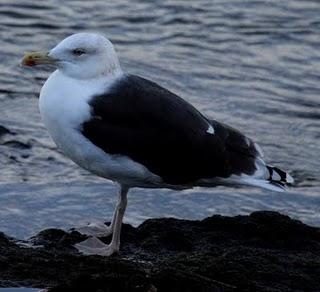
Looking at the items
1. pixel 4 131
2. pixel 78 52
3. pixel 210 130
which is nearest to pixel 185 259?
pixel 210 130

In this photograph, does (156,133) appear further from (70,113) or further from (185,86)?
(185,86)

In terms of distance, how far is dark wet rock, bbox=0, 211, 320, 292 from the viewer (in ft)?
19.3

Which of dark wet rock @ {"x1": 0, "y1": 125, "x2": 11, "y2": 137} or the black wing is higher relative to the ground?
the black wing

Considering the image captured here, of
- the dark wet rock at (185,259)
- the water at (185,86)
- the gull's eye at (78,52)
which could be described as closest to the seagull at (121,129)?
the gull's eye at (78,52)

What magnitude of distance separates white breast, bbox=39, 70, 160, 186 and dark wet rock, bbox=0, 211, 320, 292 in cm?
40

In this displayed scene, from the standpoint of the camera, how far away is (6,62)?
1150cm

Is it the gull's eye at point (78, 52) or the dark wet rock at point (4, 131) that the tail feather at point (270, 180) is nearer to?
the gull's eye at point (78, 52)

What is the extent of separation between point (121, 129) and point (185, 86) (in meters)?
4.43

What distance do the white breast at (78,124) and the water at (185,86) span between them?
999mm

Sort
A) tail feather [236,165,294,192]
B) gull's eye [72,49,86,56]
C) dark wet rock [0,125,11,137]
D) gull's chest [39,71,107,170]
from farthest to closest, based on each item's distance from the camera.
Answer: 1. dark wet rock [0,125,11,137]
2. tail feather [236,165,294,192]
3. gull's eye [72,49,86,56]
4. gull's chest [39,71,107,170]

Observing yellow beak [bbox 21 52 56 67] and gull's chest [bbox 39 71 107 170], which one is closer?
gull's chest [bbox 39 71 107 170]

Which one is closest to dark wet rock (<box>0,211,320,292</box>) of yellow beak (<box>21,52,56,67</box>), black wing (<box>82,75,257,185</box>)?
black wing (<box>82,75,257,185</box>)

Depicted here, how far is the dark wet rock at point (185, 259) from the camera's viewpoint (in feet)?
19.3

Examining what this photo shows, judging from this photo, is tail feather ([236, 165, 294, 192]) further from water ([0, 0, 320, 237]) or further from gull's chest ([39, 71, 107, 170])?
water ([0, 0, 320, 237])
